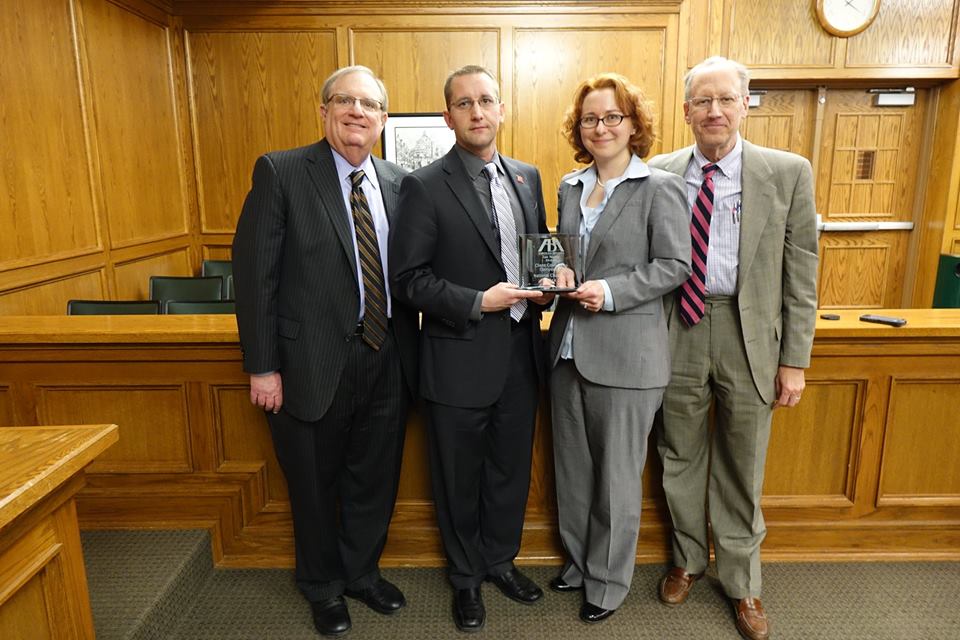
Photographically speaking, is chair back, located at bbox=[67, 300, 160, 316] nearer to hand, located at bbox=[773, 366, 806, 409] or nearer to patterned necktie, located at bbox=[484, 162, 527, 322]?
Result: patterned necktie, located at bbox=[484, 162, 527, 322]

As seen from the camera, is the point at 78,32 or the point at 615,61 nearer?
the point at 78,32

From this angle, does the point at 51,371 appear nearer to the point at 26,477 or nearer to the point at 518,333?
the point at 26,477

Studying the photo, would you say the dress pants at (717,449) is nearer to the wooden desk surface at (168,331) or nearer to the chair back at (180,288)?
the wooden desk surface at (168,331)

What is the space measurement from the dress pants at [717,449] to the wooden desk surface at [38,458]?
1499 mm

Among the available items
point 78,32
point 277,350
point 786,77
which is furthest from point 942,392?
point 78,32

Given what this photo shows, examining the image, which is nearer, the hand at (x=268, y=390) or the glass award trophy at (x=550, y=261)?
the glass award trophy at (x=550, y=261)

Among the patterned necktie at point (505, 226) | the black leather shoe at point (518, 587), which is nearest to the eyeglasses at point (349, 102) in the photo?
the patterned necktie at point (505, 226)

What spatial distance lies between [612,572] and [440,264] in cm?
Result: 107

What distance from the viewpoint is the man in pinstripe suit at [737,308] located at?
1.86m

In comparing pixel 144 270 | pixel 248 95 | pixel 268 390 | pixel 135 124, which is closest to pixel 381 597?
pixel 268 390

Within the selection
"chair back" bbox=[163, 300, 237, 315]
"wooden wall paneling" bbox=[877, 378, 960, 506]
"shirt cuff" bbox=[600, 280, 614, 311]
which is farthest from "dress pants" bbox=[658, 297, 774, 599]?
"chair back" bbox=[163, 300, 237, 315]

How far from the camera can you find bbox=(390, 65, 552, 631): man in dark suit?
1808 mm

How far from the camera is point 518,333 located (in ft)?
6.44

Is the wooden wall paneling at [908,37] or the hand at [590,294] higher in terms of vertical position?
the wooden wall paneling at [908,37]
